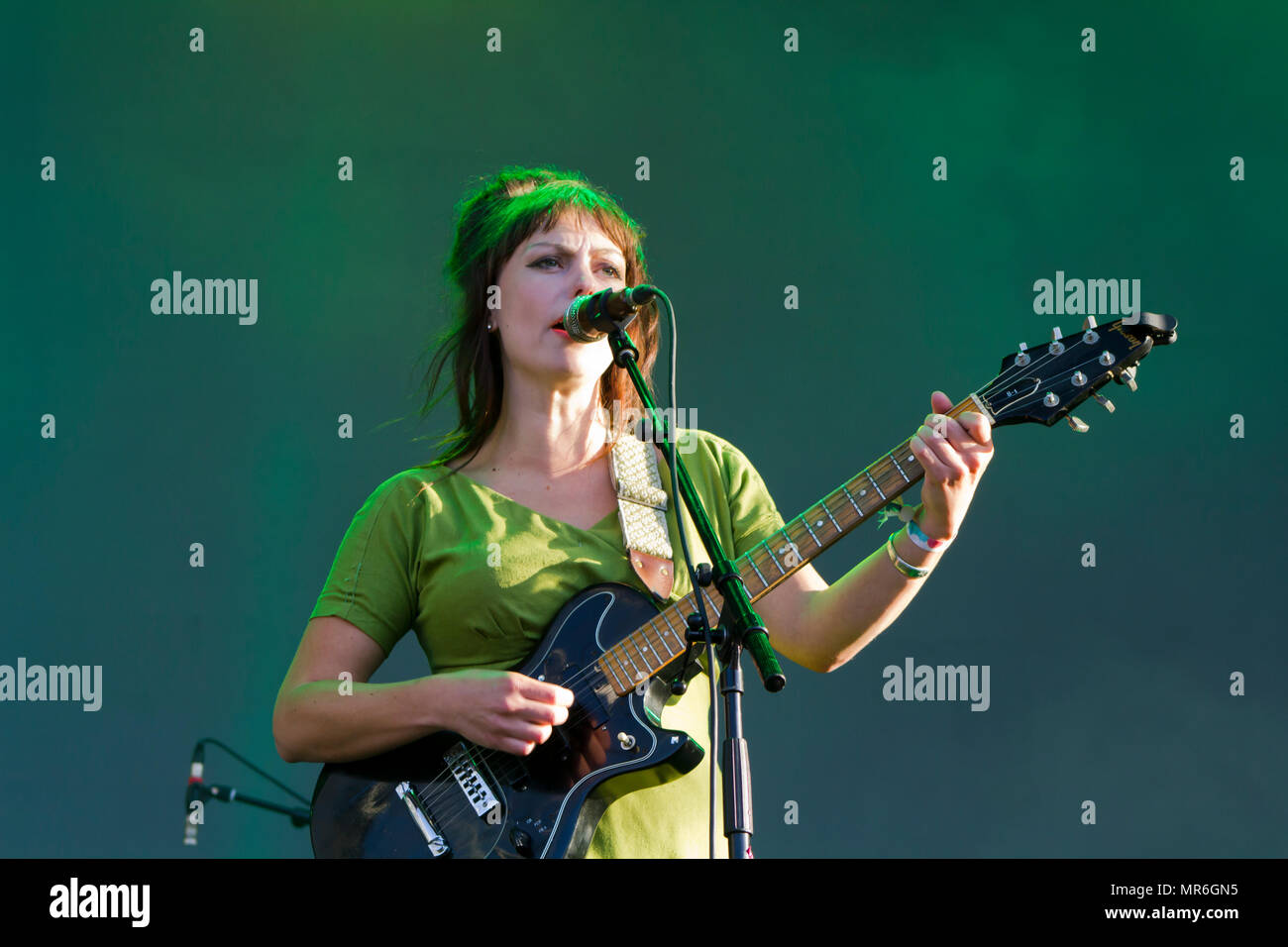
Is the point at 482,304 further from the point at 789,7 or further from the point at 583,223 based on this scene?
the point at 789,7

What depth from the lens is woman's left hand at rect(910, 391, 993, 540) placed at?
2.00 meters

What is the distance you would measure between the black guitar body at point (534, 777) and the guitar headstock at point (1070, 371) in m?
0.70

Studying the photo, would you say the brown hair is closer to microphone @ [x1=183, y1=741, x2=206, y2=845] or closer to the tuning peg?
the tuning peg

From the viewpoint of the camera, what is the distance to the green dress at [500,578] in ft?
7.12

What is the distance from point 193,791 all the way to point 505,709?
186cm

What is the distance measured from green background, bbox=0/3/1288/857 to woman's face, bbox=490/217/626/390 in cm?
124

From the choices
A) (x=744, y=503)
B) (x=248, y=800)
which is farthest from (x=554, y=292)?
(x=248, y=800)

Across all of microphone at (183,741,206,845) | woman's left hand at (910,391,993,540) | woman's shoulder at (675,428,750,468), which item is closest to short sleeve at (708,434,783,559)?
woman's shoulder at (675,428,750,468)

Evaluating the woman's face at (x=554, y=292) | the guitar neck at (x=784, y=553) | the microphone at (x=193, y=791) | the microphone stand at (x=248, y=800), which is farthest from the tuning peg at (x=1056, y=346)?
the microphone at (x=193, y=791)

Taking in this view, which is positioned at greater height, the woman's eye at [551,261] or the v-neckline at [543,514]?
the woman's eye at [551,261]

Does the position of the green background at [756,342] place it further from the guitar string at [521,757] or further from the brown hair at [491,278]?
the guitar string at [521,757]

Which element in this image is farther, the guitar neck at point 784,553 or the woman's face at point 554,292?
the woman's face at point 554,292

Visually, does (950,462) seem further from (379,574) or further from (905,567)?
(379,574)
